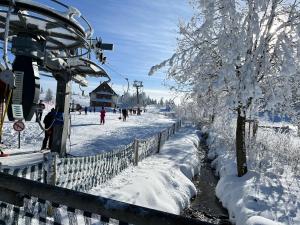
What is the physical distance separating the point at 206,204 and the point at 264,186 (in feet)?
6.05

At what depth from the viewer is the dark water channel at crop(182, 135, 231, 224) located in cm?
1016

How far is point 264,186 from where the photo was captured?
442 inches

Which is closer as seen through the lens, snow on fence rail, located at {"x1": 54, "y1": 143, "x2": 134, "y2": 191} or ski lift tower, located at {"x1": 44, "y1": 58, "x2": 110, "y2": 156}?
snow on fence rail, located at {"x1": 54, "y1": 143, "x2": 134, "y2": 191}

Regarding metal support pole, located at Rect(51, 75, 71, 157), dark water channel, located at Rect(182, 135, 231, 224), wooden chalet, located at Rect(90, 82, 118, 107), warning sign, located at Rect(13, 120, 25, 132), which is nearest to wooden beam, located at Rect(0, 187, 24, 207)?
dark water channel, located at Rect(182, 135, 231, 224)

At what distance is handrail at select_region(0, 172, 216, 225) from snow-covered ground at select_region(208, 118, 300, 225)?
18.4 feet

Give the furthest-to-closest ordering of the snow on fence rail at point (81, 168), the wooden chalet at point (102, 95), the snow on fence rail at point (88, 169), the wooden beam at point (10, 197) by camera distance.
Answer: the wooden chalet at point (102, 95) < the snow on fence rail at point (88, 169) < the snow on fence rail at point (81, 168) < the wooden beam at point (10, 197)

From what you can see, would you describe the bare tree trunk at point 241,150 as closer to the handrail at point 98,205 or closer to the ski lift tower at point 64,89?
the ski lift tower at point 64,89

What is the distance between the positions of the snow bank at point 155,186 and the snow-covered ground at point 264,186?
1.39m

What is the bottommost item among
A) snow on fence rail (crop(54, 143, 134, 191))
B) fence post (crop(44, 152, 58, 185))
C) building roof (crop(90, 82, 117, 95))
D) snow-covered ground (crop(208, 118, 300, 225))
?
snow-covered ground (crop(208, 118, 300, 225))

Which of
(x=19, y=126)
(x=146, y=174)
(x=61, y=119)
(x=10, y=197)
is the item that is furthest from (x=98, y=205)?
(x=19, y=126)

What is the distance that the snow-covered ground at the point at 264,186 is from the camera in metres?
8.88

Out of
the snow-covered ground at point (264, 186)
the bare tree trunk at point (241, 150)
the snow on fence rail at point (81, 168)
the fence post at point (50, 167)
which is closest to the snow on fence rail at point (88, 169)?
the snow on fence rail at point (81, 168)

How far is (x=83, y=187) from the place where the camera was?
29.0 feet

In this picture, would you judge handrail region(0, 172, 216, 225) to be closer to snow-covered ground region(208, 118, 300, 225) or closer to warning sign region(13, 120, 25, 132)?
snow-covered ground region(208, 118, 300, 225)
